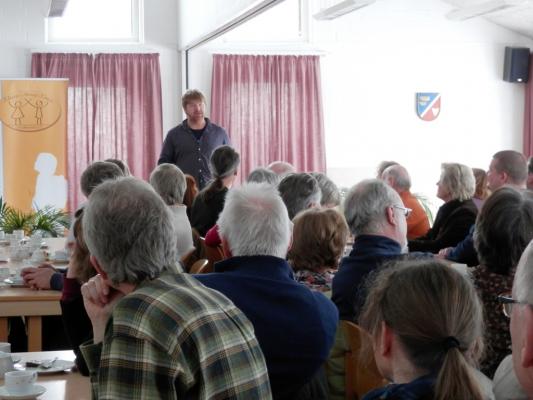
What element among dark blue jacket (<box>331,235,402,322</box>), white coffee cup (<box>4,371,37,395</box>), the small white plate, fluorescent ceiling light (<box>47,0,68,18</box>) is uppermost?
fluorescent ceiling light (<box>47,0,68,18</box>)

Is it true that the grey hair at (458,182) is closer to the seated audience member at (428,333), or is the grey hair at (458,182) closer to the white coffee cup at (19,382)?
the white coffee cup at (19,382)

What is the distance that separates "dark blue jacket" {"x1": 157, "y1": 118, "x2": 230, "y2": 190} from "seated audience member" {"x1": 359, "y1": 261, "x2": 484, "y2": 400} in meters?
6.92

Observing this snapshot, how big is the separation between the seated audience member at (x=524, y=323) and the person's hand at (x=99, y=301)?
1142 millimetres

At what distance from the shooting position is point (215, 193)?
6332 mm

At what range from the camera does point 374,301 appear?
5.76 ft

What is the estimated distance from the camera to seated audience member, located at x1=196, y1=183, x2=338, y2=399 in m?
2.77

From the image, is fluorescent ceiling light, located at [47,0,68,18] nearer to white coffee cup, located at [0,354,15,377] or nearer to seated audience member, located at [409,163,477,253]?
seated audience member, located at [409,163,477,253]

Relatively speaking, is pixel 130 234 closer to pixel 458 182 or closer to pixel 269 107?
pixel 458 182

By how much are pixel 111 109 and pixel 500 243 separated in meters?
8.78

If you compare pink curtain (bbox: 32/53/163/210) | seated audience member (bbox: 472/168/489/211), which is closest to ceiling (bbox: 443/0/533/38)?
seated audience member (bbox: 472/168/489/211)

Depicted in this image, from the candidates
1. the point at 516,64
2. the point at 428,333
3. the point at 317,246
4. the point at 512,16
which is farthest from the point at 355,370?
the point at 516,64

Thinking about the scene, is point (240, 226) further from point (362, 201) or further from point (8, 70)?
point (8, 70)

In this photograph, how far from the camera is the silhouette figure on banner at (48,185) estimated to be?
34.3 ft

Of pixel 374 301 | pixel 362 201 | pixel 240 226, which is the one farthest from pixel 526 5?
pixel 374 301
